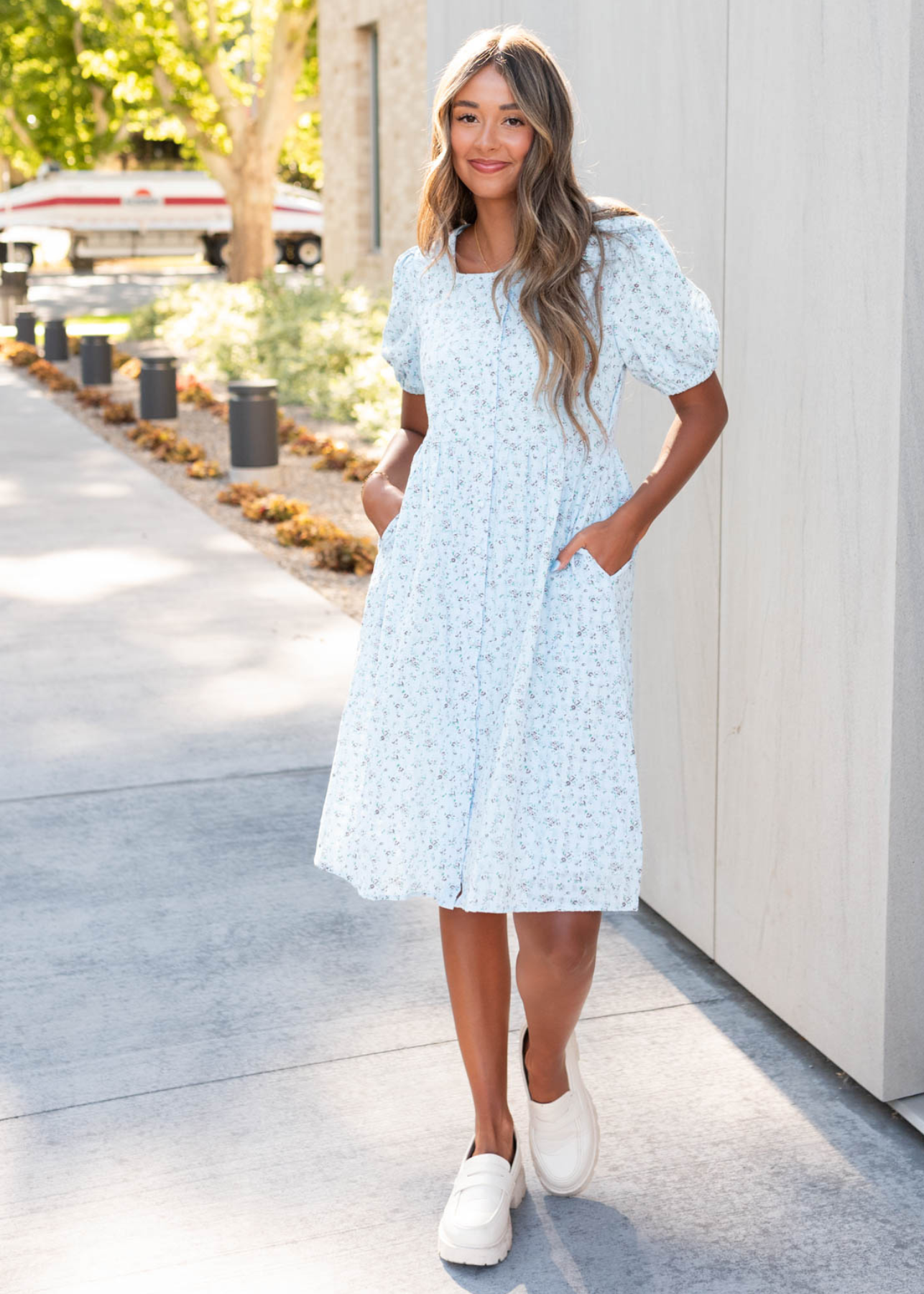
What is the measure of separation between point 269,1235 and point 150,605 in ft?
15.7

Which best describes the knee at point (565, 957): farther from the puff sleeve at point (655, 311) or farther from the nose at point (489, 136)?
the nose at point (489, 136)

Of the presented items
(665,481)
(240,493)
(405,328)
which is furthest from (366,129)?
(665,481)

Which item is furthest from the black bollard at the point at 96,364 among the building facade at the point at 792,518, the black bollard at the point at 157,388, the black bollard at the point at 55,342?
the building facade at the point at 792,518

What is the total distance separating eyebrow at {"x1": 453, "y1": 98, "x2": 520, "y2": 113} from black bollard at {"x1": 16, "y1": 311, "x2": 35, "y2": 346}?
57.3 ft

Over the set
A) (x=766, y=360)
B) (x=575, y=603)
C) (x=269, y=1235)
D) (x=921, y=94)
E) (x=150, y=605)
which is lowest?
(x=269, y=1235)

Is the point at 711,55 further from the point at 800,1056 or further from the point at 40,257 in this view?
the point at 40,257

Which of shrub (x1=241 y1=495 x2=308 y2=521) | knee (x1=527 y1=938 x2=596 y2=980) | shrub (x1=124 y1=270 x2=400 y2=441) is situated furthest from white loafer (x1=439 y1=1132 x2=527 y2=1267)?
shrub (x1=124 y1=270 x2=400 y2=441)

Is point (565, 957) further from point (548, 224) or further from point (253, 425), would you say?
point (253, 425)

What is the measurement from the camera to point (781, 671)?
128 inches

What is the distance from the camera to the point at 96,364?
49.8 ft

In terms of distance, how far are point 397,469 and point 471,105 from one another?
650mm

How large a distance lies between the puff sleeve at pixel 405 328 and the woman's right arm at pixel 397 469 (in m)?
0.04

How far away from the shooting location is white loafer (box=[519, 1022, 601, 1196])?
2.78 metres

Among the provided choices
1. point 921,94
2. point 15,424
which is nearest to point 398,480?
point 921,94
